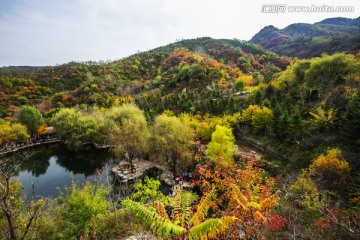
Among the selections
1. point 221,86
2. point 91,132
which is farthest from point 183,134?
point 221,86

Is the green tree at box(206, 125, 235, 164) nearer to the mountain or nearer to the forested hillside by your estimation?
the forested hillside

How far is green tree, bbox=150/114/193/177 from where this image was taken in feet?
90.7

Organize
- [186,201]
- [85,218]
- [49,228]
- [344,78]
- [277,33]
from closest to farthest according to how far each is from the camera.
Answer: [186,201], [49,228], [85,218], [344,78], [277,33]

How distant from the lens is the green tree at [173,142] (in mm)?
27656

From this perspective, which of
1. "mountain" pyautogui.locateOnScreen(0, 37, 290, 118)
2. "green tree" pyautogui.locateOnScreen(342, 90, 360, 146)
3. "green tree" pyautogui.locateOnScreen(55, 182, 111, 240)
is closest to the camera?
"green tree" pyautogui.locateOnScreen(55, 182, 111, 240)

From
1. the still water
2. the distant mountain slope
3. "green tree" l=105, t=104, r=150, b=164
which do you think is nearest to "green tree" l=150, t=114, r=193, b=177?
"green tree" l=105, t=104, r=150, b=164

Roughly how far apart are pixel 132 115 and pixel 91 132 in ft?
42.7

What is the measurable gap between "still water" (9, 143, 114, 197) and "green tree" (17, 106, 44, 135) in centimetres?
764

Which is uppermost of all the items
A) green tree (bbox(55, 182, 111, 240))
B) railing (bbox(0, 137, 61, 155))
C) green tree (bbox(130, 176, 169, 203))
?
green tree (bbox(55, 182, 111, 240))

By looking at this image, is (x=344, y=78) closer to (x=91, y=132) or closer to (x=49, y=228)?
(x=49, y=228)

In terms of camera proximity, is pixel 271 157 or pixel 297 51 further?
pixel 297 51

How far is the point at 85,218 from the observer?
13102mm

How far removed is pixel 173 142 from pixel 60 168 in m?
23.5

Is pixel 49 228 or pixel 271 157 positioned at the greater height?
pixel 49 228
